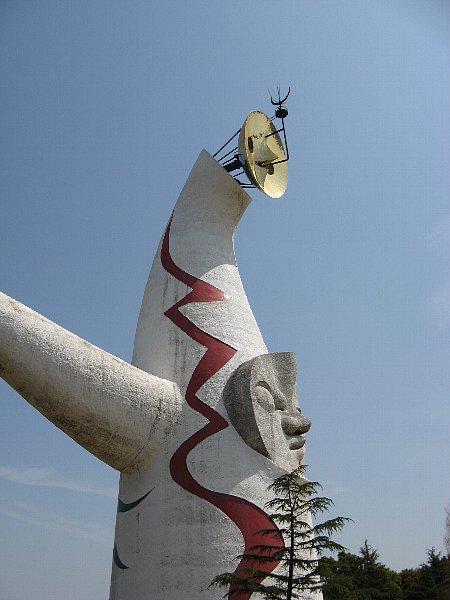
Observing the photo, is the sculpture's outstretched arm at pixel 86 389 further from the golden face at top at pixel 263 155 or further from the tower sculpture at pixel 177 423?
the golden face at top at pixel 263 155

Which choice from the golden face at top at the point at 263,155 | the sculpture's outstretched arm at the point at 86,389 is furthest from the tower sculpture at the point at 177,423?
the golden face at top at the point at 263,155

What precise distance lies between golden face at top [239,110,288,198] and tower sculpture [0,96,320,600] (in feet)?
12.5

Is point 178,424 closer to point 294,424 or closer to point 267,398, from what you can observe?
point 267,398

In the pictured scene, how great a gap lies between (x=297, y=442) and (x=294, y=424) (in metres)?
0.31

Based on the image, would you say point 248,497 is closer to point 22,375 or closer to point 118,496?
point 118,496

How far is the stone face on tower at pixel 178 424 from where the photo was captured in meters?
9.40

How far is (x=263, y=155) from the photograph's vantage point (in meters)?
15.2

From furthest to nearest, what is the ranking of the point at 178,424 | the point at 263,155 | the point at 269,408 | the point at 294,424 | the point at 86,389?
1. the point at 263,155
2. the point at 294,424
3. the point at 269,408
4. the point at 178,424
5. the point at 86,389

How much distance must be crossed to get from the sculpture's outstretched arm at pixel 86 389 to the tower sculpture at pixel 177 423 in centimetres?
2

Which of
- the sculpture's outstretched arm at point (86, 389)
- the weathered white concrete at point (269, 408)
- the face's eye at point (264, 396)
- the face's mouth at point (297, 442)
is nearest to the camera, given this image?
the sculpture's outstretched arm at point (86, 389)

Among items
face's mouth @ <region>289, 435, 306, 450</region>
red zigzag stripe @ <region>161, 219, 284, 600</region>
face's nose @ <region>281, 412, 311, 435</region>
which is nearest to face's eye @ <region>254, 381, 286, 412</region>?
face's nose @ <region>281, 412, 311, 435</region>

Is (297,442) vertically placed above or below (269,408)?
below

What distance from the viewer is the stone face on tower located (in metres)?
9.40

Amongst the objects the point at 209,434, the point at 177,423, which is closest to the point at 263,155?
the point at 177,423
